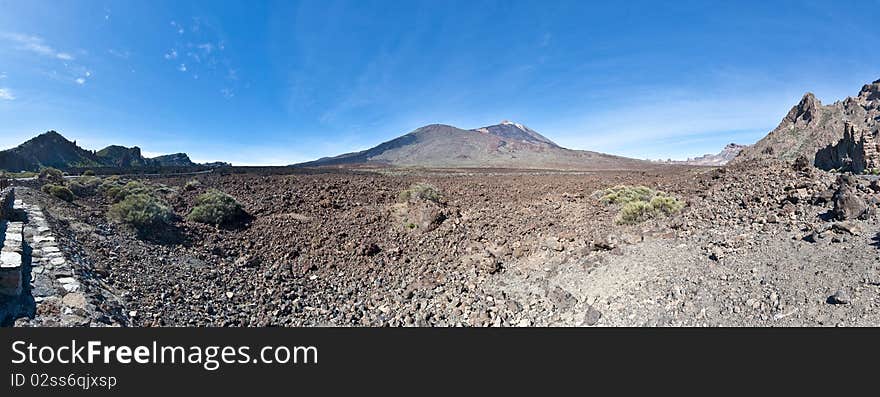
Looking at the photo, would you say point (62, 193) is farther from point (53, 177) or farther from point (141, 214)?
point (53, 177)

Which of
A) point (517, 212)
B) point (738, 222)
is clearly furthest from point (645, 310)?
point (517, 212)

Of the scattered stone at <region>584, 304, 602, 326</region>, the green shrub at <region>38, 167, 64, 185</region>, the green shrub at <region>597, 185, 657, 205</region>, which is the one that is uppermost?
the green shrub at <region>38, 167, 64, 185</region>

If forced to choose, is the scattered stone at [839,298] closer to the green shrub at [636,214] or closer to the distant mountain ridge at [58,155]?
the green shrub at [636,214]

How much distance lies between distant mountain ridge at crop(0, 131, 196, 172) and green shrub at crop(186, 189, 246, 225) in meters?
42.7

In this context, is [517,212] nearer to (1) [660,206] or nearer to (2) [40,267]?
(1) [660,206]

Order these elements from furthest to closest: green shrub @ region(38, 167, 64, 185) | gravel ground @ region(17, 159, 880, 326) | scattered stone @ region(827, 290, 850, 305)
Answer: green shrub @ region(38, 167, 64, 185) → gravel ground @ region(17, 159, 880, 326) → scattered stone @ region(827, 290, 850, 305)

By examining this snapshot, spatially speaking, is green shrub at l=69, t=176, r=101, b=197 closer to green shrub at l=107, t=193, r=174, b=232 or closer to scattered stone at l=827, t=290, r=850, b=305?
green shrub at l=107, t=193, r=174, b=232

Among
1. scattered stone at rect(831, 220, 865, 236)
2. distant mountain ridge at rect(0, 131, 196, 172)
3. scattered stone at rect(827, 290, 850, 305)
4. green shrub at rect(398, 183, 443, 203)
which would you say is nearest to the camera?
scattered stone at rect(827, 290, 850, 305)

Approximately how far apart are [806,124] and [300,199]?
202 ft

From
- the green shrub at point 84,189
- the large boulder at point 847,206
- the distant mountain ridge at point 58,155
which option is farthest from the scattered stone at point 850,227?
the distant mountain ridge at point 58,155

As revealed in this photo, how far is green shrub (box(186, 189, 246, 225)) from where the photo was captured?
11.3 m

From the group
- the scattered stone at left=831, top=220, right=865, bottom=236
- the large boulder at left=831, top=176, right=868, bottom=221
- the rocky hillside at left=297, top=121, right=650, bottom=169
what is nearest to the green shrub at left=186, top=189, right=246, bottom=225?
the scattered stone at left=831, top=220, right=865, bottom=236

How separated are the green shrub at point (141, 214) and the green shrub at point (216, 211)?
1.04 meters
